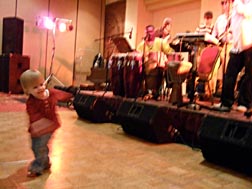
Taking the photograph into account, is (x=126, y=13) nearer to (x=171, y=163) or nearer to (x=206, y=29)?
(x=206, y=29)

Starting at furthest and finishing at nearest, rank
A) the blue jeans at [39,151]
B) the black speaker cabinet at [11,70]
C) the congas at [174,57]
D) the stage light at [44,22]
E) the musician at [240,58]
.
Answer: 1. the stage light at [44,22]
2. the black speaker cabinet at [11,70]
3. the congas at [174,57]
4. the musician at [240,58]
5. the blue jeans at [39,151]

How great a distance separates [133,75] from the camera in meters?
3.48

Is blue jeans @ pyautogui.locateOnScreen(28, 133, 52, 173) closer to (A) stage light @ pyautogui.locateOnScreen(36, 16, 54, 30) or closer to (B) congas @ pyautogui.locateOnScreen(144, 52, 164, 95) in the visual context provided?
(B) congas @ pyautogui.locateOnScreen(144, 52, 164, 95)

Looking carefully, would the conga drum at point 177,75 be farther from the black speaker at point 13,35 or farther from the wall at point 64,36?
the wall at point 64,36

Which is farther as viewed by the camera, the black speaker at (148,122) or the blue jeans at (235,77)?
the black speaker at (148,122)

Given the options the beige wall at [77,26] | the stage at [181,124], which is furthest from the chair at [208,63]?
the beige wall at [77,26]

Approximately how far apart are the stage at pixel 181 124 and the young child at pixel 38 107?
1.10 metres

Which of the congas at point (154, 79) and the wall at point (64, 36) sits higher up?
the wall at point (64, 36)

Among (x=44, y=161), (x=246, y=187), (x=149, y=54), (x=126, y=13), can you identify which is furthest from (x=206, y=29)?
(x=126, y=13)

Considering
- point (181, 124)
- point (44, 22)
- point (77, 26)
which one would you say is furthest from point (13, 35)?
point (181, 124)

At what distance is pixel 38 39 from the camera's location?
314 inches

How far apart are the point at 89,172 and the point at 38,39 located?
668cm

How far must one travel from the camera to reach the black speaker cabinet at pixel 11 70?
6828 millimetres

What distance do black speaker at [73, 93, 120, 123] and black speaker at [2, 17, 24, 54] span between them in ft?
12.6
